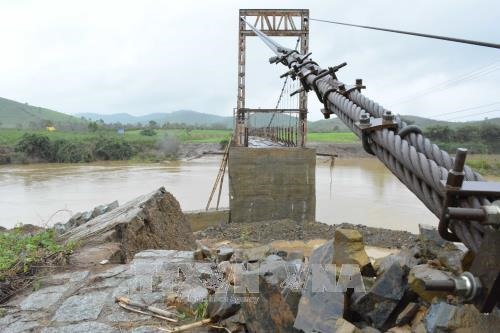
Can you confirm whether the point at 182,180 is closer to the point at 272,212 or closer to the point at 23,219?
the point at 23,219

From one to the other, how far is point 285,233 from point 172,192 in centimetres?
971

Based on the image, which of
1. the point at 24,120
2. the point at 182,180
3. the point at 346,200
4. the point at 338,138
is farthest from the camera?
the point at 24,120

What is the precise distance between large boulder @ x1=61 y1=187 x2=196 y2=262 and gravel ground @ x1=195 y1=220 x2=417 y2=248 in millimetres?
5117

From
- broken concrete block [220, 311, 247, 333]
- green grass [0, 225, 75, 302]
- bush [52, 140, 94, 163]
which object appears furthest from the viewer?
bush [52, 140, 94, 163]

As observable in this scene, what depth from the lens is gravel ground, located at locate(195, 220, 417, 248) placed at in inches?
388

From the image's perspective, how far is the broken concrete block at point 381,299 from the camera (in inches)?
70.6

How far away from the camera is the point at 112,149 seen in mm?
36875

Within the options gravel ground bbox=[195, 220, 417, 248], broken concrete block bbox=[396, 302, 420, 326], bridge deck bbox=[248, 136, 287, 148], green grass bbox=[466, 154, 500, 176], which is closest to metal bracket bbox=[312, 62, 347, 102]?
broken concrete block bbox=[396, 302, 420, 326]

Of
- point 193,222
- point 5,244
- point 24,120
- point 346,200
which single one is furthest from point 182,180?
point 24,120

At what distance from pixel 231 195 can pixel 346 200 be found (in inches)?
315

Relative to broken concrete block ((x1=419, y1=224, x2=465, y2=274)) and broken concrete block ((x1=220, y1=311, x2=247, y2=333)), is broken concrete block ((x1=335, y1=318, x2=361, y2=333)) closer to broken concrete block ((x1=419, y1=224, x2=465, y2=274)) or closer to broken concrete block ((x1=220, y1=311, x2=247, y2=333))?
broken concrete block ((x1=220, y1=311, x2=247, y2=333))

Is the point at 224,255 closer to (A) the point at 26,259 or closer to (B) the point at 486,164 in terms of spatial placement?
(A) the point at 26,259

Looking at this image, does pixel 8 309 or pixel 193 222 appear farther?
pixel 193 222

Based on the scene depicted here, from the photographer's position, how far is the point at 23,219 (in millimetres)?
14094
